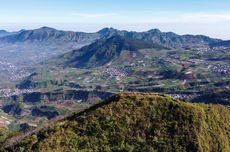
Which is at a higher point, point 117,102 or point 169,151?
point 117,102

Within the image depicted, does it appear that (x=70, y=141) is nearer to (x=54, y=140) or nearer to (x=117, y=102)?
(x=54, y=140)

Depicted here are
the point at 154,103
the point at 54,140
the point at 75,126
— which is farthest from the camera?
the point at 154,103

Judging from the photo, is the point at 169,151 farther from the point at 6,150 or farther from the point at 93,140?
the point at 6,150

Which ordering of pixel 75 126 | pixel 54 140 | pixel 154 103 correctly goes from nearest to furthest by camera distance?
pixel 54 140 → pixel 75 126 → pixel 154 103

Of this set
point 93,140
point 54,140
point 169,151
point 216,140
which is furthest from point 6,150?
point 216,140

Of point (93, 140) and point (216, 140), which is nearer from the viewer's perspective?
point (93, 140)

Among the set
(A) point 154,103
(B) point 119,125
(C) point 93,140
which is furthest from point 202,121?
(C) point 93,140
